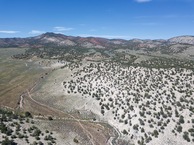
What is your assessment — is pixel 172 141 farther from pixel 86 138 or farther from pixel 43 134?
pixel 43 134

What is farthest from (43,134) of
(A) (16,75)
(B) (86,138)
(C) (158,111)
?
(A) (16,75)

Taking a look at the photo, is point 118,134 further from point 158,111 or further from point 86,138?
point 158,111

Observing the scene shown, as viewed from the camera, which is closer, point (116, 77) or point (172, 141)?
point (172, 141)

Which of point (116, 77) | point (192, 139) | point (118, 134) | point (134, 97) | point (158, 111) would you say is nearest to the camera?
point (192, 139)

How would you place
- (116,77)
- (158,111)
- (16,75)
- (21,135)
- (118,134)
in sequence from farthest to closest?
(16,75), (116,77), (158,111), (118,134), (21,135)

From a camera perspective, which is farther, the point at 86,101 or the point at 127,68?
the point at 127,68

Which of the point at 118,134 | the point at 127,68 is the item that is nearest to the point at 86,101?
the point at 118,134

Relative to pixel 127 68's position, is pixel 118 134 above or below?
below

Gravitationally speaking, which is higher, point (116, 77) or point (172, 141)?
point (116, 77)

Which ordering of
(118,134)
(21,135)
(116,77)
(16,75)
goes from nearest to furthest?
(21,135), (118,134), (116,77), (16,75)
